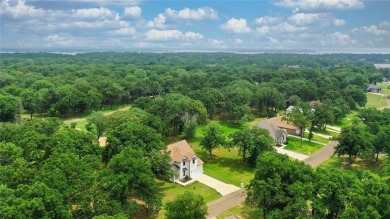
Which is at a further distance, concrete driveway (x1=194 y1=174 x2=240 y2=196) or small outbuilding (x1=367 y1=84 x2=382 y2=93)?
small outbuilding (x1=367 y1=84 x2=382 y2=93)

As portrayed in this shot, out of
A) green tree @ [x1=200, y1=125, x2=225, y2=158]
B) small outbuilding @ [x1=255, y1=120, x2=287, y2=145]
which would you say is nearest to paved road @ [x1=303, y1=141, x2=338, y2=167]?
small outbuilding @ [x1=255, y1=120, x2=287, y2=145]

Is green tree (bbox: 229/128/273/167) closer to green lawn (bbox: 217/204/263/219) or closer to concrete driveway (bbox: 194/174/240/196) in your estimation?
concrete driveway (bbox: 194/174/240/196)

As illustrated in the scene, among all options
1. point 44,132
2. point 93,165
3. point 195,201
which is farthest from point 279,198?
point 44,132

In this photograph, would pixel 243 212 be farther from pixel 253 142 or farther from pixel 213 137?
pixel 213 137

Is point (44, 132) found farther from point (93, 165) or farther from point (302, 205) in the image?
point (302, 205)

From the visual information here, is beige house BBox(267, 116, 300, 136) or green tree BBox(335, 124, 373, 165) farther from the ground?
green tree BBox(335, 124, 373, 165)

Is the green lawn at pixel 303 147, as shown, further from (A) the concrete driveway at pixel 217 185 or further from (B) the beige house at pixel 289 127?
(A) the concrete driveway at pixel 217 185
